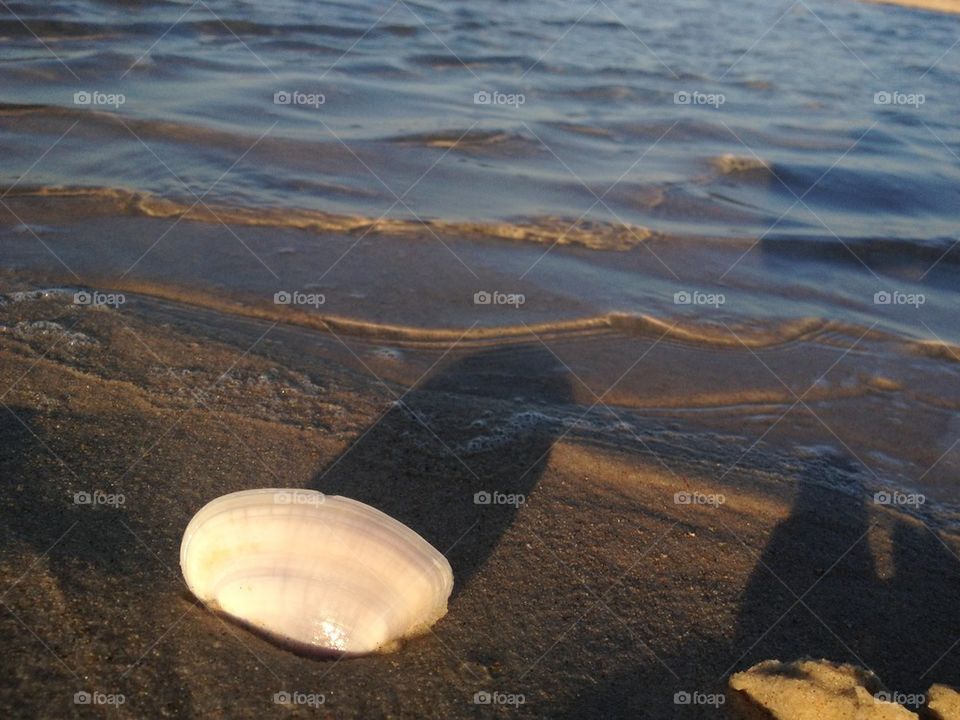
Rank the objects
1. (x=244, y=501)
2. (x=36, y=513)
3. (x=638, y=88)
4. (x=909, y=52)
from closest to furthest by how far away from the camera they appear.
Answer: (x=244, y=501) < (x=36, y=513) < (x=638, y=88) < (x=909, y=52)

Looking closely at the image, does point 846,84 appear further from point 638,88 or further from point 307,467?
point 307,467

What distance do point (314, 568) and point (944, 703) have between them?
1567 mm

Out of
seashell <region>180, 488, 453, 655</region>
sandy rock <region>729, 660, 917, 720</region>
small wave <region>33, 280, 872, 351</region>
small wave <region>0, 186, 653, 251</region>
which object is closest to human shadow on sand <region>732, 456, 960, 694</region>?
sandy rock <region>729, 660, 917, 720</region>

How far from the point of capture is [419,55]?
409 inches

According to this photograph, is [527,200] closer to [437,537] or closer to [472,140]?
[472,140]

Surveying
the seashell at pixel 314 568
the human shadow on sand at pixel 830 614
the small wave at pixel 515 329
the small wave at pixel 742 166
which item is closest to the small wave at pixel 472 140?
the small wave at pixel 742 166

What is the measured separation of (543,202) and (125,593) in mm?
4573

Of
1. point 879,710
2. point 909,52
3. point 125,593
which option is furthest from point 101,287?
point 909,52

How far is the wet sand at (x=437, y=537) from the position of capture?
7.47ft

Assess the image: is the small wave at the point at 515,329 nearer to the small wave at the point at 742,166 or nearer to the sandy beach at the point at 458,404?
the sandy beach at the point at 458,404

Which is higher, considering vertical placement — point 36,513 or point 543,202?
point 36,513

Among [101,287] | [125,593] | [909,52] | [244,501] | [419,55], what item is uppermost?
[244,501]

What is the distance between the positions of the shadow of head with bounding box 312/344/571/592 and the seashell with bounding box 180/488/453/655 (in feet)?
1.23

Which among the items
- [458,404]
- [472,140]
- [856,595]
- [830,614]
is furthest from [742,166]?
[830,614]
